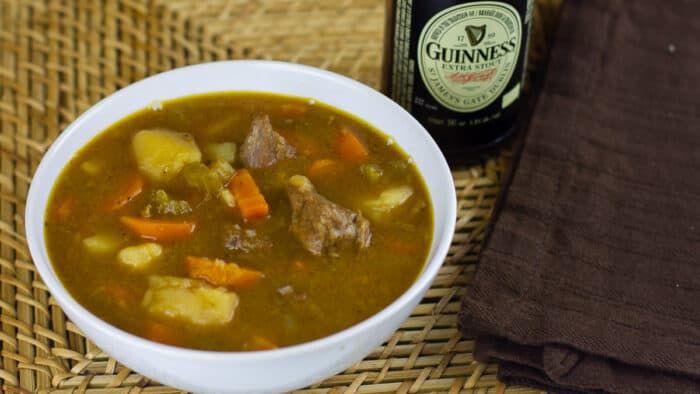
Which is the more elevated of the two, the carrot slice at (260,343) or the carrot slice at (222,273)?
the carrot slice at (222,273)

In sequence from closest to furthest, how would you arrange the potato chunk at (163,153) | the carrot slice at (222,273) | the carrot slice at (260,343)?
the carrot slice at (260,343) → the carrot slice at (222,273) → the potato chunk at (163,153)

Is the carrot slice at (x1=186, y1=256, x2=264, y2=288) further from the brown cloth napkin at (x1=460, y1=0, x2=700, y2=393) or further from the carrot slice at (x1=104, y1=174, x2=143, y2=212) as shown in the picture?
the brown cloth napkin at (x1=460, y1=0, x2=700, y2=393)

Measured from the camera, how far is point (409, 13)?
100 inches

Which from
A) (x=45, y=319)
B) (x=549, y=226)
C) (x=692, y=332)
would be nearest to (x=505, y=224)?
(x=549, y=226)

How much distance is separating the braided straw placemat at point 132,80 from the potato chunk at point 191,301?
265 mm

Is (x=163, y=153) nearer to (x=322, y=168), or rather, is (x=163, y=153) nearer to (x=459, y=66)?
(x=322, y=168)

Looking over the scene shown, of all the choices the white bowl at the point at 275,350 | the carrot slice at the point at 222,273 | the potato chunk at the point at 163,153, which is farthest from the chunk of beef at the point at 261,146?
Result: the carrot slice at the point at 222,273

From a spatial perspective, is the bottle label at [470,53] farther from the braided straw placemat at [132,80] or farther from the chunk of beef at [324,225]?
the chunk of beef at [324,225]

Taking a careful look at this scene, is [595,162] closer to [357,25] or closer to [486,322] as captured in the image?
[486,322]

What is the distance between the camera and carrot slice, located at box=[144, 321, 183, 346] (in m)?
1.99

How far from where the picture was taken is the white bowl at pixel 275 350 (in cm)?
188

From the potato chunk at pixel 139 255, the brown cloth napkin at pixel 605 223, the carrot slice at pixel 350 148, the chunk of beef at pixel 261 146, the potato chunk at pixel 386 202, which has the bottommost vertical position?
the brown cloth napkin at pixel 605 223

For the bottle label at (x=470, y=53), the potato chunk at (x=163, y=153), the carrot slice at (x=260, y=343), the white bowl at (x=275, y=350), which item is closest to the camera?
the white bowl at (x=275, y=350)

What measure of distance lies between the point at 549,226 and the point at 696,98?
0.81 meters
